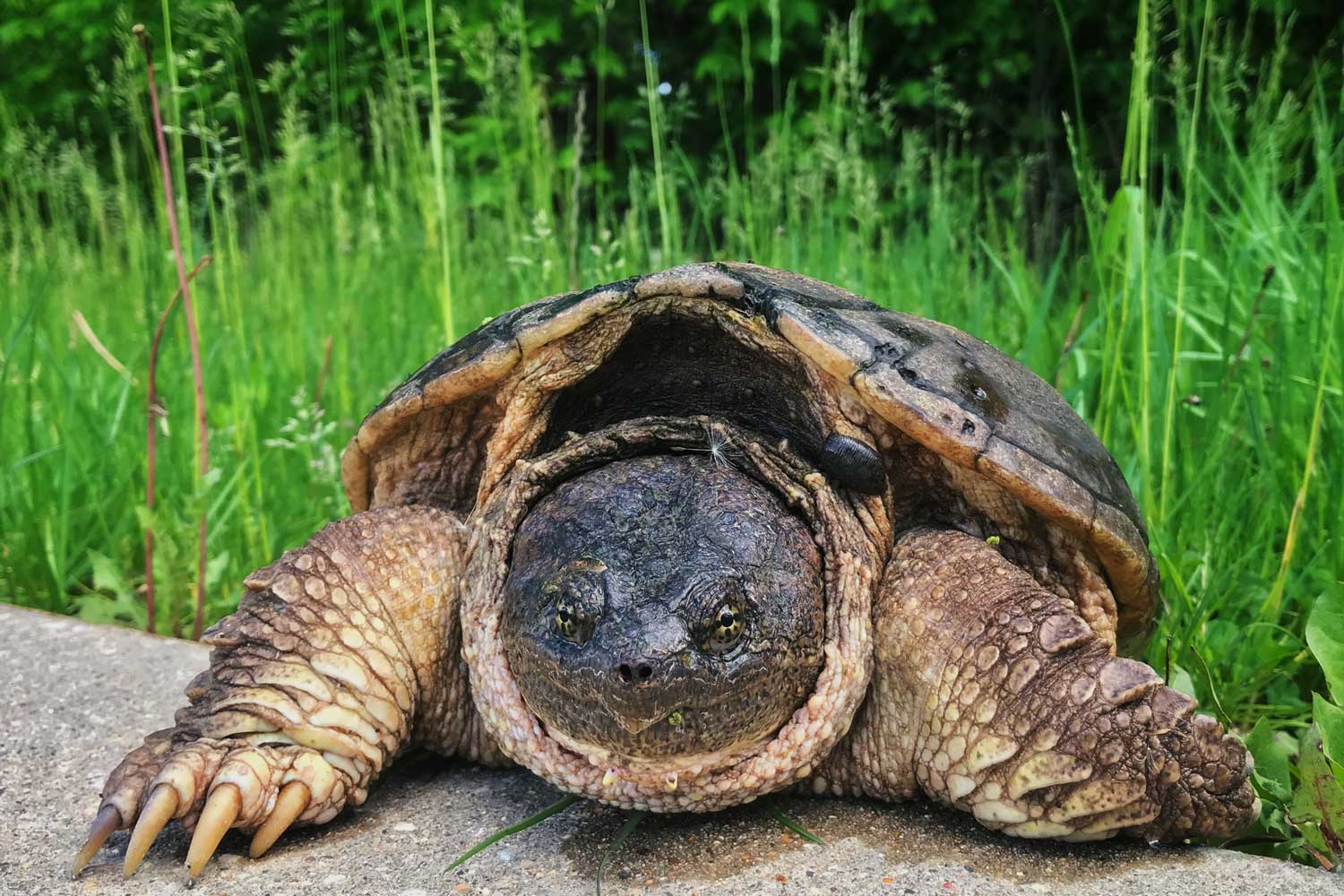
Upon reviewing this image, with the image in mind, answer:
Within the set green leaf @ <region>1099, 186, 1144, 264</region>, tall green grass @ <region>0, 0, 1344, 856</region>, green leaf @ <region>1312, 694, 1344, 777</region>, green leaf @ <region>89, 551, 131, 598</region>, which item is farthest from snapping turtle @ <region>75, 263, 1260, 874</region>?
green leaf @ <region>89, 551, 131, 598</region>

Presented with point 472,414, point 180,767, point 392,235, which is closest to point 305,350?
point 392,235

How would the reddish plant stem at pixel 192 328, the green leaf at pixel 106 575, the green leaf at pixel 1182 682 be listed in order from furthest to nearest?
the green leaf at pixel 106 575 → the reddish plant stem at pixel 192 328 → the green leaf at pixel 1182 682

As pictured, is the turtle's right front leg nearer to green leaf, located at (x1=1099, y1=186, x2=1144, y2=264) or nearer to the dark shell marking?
the dark shell marking

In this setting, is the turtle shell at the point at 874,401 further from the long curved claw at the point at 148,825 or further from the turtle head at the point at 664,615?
the long curved claw at the point at 148,825

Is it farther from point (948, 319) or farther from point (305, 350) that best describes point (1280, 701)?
point (305, 350)

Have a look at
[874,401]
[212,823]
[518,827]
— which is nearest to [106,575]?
[212,823]

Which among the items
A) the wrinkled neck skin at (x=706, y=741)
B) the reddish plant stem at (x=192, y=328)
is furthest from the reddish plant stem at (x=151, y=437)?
the wrinkled neck skin at (x=706, y=741)
